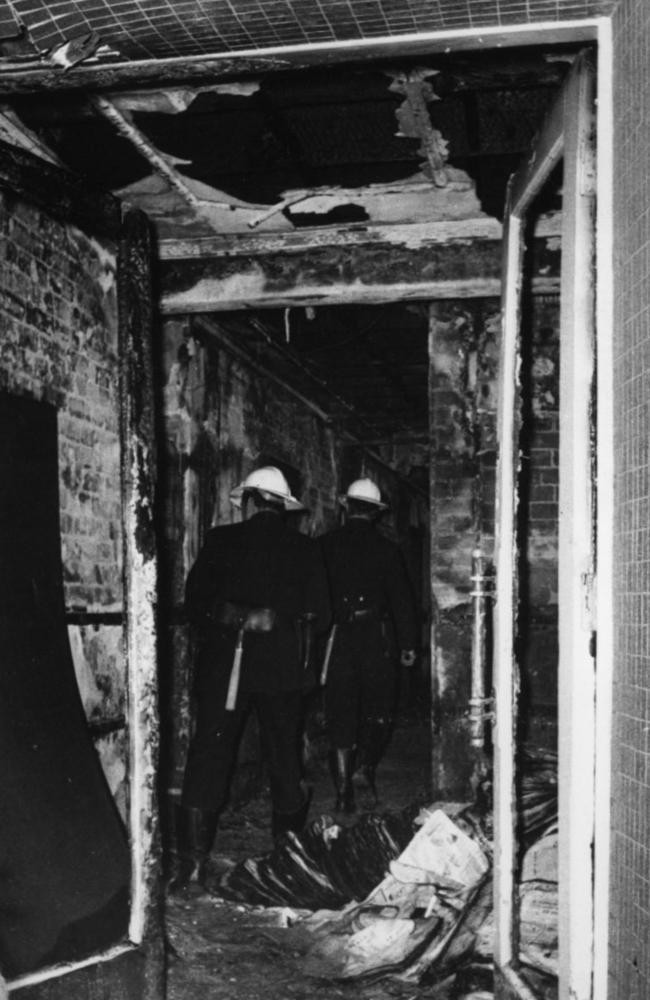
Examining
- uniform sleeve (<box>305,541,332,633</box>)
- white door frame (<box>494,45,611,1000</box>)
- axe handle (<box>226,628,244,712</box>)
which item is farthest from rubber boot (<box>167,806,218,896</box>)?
white door frame (<box>494,45,611,1000</box>)

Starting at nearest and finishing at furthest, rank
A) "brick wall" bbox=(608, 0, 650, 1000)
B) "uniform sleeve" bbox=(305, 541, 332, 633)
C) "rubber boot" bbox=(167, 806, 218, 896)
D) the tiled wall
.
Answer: "brick wall" bbox=(608, 0, 650, 1000)
the tiled wall
"rubber boot" bbox=(167, 806, 218, 896)
"uniform sleeve" bbox=(305, 541, 332, 633)

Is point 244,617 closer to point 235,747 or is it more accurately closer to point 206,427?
point 235,747

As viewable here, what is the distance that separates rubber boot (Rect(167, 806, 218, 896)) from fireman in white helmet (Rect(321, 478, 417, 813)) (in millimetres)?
1424

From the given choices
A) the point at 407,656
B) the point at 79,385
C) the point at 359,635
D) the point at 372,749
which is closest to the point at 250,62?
the point at 79,385

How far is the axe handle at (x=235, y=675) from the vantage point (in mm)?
4281

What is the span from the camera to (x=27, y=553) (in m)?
3.08

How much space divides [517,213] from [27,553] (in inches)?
80.6

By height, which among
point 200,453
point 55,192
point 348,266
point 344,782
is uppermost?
point 348,266

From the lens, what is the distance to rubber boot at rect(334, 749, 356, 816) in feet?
Result: 17.9

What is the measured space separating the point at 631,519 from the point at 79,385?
2.72 meters

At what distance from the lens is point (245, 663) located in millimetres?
4332

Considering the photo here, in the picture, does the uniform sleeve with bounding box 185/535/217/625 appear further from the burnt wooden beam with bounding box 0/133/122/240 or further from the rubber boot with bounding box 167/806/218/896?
the burnt wooden beam with bounding box 0/133/122/240

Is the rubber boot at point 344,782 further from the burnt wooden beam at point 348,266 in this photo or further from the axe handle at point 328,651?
the burnt wooden beam at point 348,266

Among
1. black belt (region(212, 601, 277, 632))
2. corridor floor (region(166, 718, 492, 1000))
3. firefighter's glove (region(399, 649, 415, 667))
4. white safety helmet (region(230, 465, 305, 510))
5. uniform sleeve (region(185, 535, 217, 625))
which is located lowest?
corridor floor (region(166, 718, 492, 1000))
